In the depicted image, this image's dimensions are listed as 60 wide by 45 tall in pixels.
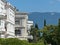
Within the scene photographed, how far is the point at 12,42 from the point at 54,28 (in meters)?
46.6

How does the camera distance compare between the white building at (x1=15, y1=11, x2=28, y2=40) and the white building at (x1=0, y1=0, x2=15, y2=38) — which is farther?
the white building at (x1=15, y1=11, x2=28, y2=40)

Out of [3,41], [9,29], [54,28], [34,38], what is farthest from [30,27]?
[3,41]

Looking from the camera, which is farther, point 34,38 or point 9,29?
point 34,38

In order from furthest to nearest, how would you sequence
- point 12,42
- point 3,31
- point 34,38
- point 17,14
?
point 34,38
point 17,14
point 3,31
point 12,42

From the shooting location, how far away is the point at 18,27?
8450 cm

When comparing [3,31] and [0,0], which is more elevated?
[0,0]

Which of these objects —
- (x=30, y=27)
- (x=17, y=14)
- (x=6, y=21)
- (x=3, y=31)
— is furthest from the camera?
(x=30, y=27)

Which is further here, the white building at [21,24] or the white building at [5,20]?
the white building at [21,24]

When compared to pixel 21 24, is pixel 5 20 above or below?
above

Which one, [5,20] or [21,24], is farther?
[21,24]

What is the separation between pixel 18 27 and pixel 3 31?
72.5 ft

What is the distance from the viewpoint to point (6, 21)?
222 feet

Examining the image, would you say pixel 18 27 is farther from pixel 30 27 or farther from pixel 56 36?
pixel 30 27

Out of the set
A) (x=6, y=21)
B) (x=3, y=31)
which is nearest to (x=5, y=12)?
(x=6, y=21)
